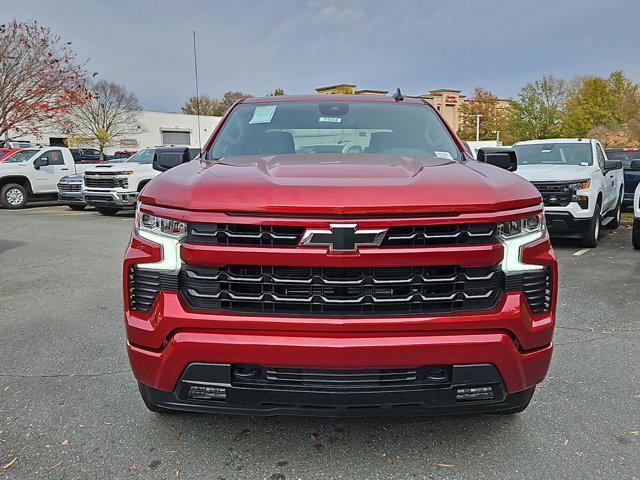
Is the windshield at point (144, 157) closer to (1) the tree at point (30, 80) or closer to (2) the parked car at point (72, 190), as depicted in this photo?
(2) the parked car at point (72, 190)

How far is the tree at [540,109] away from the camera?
4706 centimetres

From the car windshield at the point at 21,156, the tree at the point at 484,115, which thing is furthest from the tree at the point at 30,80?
the tree at the point at 484,115

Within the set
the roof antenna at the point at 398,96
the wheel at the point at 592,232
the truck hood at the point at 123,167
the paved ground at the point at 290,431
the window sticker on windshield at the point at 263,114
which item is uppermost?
the roof antenna at the point at 398,96

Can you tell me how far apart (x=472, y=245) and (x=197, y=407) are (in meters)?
1.38

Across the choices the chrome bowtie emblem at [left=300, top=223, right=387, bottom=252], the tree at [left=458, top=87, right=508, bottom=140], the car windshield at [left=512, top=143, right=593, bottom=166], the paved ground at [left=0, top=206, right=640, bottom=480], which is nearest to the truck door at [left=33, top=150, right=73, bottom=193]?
the paved ground at [left=0, top=206, right=640, bottom=480]

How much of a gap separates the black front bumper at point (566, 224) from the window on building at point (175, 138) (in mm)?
48834

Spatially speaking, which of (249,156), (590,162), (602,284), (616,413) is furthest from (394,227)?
(590,162)

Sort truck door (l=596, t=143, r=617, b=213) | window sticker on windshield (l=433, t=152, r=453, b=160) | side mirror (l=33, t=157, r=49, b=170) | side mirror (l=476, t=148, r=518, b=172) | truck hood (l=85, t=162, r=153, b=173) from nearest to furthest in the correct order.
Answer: window sticker on windshield (l=433, t=152, r=453, b=160) → side mirror (l=476, t=148, r=518, b=172) → truck door (l=596, t=143, r=617, b=213) → truck hood (l=85, t=162, r=153, b=173) → side mirror (l=33, t=157, r=49, b=170)

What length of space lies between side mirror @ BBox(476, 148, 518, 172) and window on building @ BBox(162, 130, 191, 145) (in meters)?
51.8

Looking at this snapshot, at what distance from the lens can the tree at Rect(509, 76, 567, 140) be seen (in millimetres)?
47062

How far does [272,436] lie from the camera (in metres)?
2.64

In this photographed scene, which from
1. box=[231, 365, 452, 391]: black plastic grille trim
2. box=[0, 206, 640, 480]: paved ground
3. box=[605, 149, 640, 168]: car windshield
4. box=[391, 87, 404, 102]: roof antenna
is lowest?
box=[0, 206, 640, 480]: paved ground

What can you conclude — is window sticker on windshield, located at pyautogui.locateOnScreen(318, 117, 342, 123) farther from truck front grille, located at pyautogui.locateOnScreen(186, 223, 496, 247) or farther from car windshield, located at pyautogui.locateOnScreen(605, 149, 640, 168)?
car windshield, located at pyautogui.locateOnScreen(605, 149, 640, 168)

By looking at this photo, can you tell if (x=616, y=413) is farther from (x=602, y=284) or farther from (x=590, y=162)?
(x=590, y=162)
